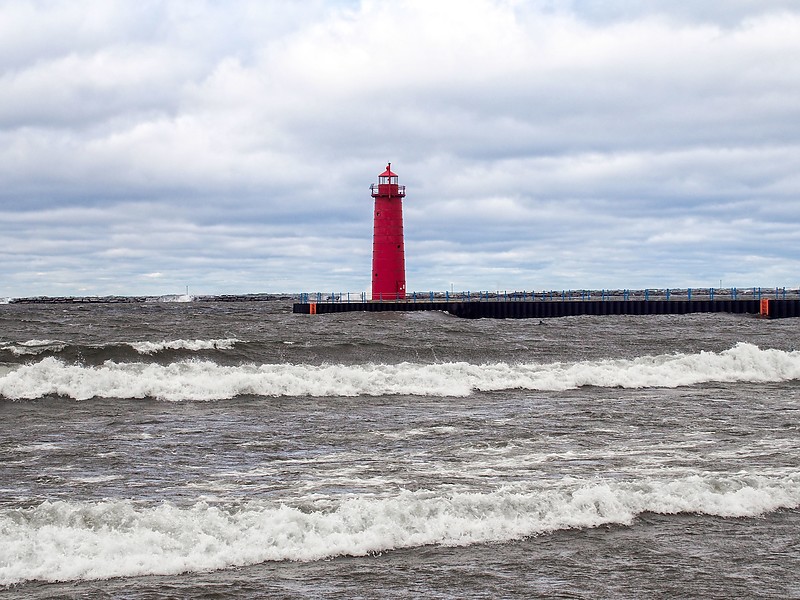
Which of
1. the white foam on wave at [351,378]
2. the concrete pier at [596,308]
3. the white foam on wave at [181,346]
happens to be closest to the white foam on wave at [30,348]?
the white foam on wave at [181,346]

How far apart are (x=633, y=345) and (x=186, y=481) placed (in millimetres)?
21492

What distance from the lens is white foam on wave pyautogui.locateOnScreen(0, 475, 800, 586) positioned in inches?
254

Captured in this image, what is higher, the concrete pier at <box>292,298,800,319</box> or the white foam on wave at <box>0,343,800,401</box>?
the concrete pier at <box>292,298,800,319</box>

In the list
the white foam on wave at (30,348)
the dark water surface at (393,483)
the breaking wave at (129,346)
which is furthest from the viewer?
the breaking wave at (129,346)

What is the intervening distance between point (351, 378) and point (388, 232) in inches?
846

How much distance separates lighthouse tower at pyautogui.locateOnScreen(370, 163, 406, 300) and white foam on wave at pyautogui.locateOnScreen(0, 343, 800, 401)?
1878 cm

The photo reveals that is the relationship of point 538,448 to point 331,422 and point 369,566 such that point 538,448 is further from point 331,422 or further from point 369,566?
point 369,566

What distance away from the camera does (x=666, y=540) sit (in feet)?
23.1

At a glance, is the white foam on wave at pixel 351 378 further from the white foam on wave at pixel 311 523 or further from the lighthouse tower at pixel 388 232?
the lighthouse tower at pixel 388 232

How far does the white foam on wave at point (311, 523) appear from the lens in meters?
6.46

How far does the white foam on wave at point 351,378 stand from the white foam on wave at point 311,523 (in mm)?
9562

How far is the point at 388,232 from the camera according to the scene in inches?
1549

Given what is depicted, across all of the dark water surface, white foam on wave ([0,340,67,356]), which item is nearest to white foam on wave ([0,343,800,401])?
the dark water surface

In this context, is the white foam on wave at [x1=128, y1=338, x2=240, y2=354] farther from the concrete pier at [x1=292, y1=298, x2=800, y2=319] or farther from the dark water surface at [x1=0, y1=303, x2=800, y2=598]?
the concrete pier at [x1=292, y1=298, x2=800, y2=319]
